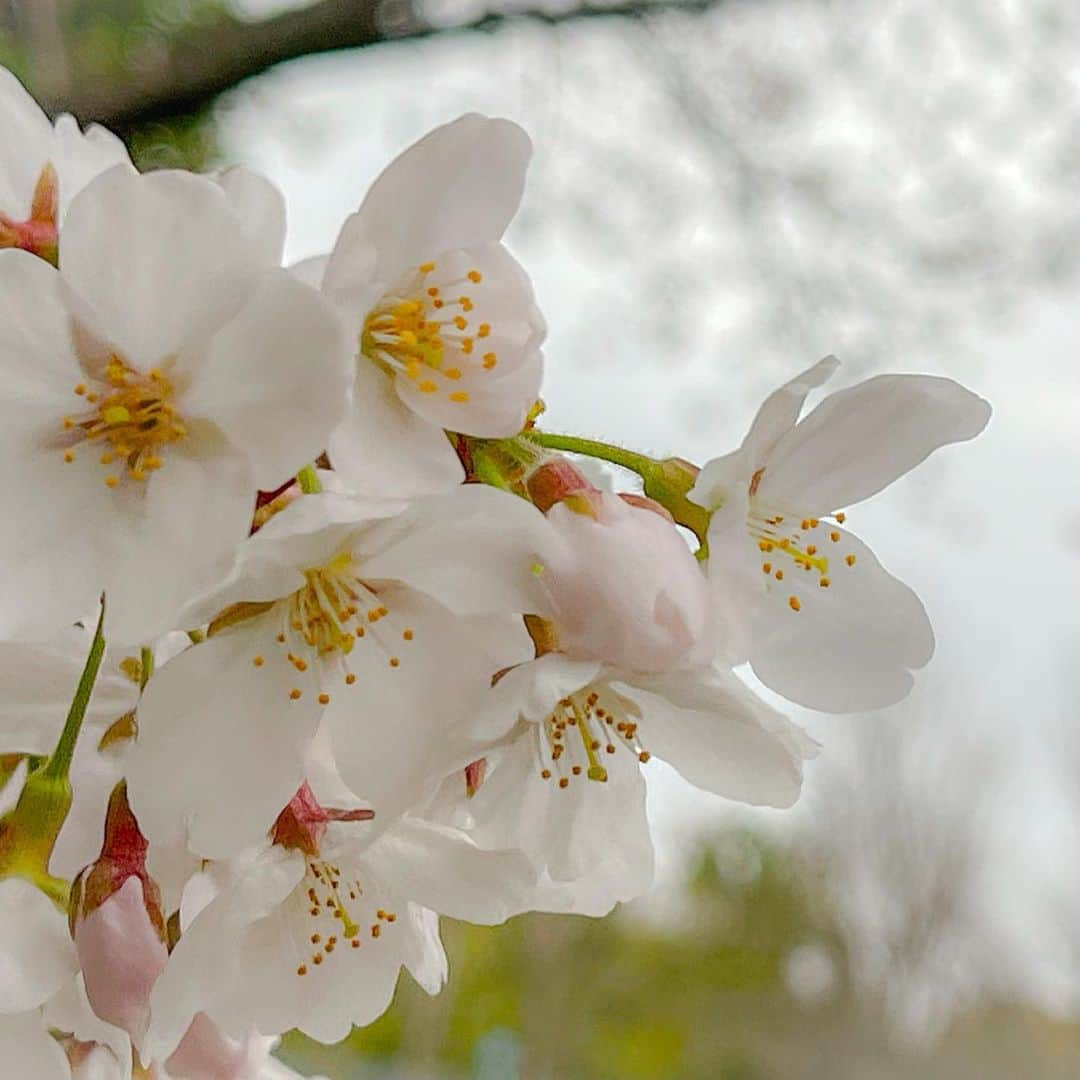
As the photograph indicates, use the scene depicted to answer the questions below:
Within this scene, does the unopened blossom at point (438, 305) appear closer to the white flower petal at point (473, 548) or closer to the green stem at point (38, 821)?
the white flower petal at point (473, 548)

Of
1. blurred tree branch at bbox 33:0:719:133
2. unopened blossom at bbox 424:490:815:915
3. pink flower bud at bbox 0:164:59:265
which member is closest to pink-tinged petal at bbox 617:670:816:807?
unopened blossom at bbox 424:490:815:915

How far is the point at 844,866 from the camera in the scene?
4.45m

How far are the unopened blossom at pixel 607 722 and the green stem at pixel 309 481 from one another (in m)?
0.07

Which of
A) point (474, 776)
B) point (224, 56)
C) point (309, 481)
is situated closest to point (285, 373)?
point (309, 481)

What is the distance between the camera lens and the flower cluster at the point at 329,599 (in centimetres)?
36

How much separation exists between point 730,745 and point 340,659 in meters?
0.13

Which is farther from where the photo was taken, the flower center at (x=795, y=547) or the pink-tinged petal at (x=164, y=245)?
the flower center at (x=795, y=547)

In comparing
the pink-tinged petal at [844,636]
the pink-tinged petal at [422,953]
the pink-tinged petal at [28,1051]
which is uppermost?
the pink-tinged petal at [844,636]

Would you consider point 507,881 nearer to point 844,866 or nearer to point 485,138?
point 485,138

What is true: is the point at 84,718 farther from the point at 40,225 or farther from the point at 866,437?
the point at 866,437

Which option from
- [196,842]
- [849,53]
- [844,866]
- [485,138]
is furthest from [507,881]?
[844,866]

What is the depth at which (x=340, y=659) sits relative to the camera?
428 millimetres

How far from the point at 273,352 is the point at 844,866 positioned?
4386mm

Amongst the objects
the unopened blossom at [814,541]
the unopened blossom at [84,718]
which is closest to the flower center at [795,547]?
the unopened blossom at [814,541]
